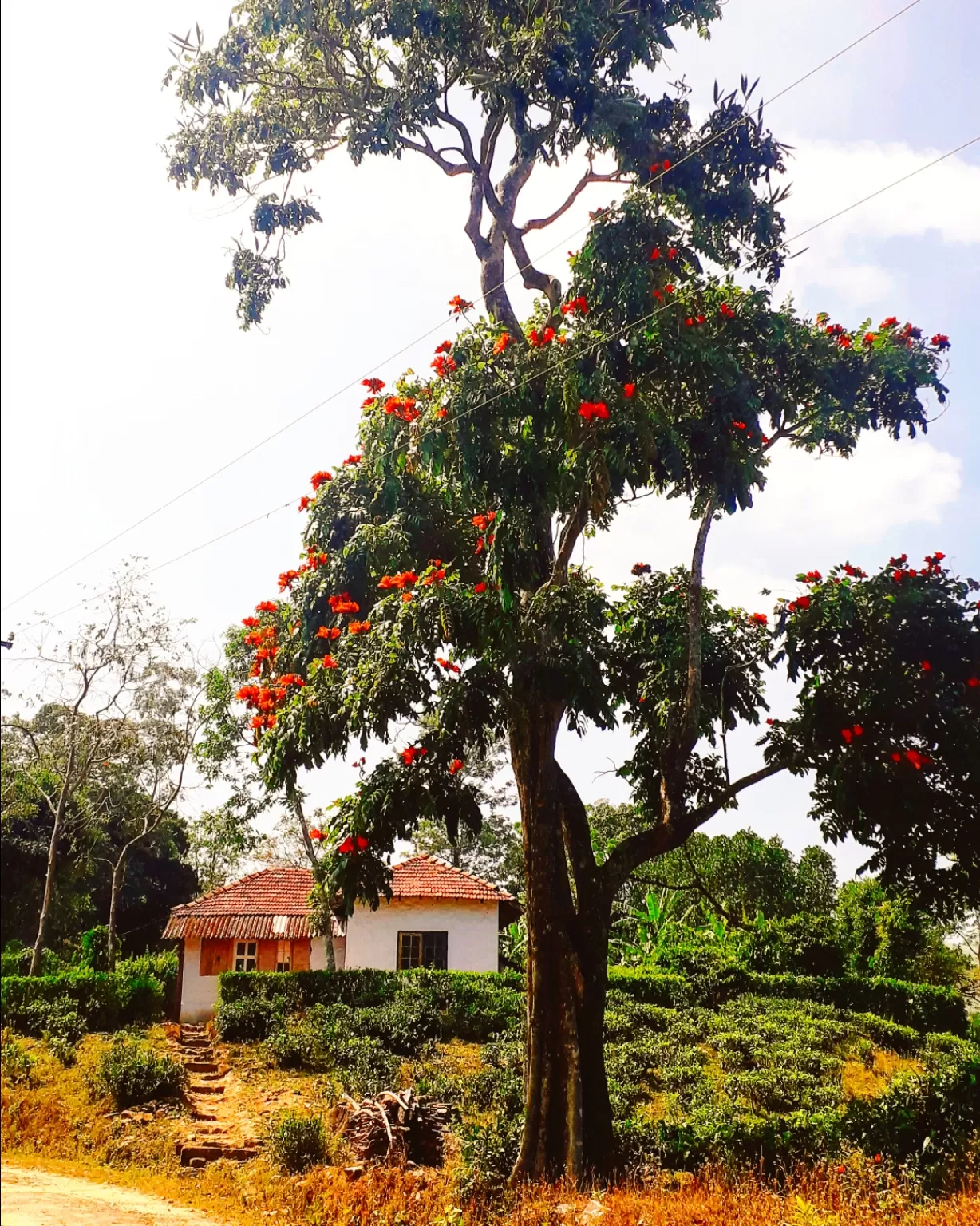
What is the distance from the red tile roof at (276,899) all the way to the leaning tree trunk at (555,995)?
16.1 metres

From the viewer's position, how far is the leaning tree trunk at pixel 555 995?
847 cm

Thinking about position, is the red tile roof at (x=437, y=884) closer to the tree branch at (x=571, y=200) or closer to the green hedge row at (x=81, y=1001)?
the green hedge row at (x=81, y=1001)

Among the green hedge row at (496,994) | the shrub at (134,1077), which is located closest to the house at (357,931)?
the green hedge row at (496,994)

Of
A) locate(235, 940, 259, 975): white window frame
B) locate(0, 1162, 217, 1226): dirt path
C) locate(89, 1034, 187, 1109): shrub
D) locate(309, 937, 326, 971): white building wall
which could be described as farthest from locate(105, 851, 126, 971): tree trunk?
locate(0, 1162, 217, 1226): dirt path

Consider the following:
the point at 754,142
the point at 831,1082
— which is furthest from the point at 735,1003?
the point at 754,142

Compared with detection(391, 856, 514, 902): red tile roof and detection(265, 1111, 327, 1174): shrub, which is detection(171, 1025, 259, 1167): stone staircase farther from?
detection(391, 856, 514, 902): red tile roof

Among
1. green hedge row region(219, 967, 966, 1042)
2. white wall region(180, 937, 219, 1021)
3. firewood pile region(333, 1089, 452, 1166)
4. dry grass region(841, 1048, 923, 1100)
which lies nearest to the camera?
firewood pile region(333, 1089, 452, 1166)

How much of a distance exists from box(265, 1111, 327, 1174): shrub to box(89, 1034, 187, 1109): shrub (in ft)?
10.1

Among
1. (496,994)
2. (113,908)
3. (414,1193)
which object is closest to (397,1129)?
(414,1193)

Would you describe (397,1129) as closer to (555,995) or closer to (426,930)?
(555,995)

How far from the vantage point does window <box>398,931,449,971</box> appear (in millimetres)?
25703

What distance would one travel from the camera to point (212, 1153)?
32.9 ft

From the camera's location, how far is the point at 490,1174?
852cm

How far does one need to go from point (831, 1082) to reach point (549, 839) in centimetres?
828
